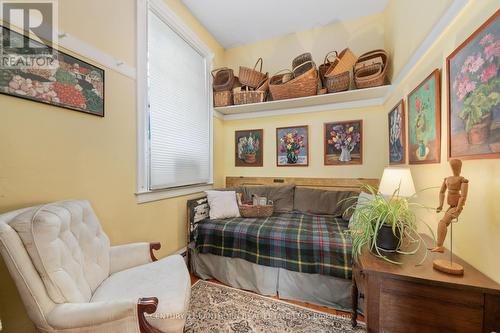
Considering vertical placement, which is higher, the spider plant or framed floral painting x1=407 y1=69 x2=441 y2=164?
framed floral painting x1=407 y1=69 x2=441 y2=164

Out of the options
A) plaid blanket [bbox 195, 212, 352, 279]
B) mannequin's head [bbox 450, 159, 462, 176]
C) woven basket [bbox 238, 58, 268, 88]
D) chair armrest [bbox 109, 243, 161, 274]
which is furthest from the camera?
woven basket [bbox 238, 58, 268, 88]

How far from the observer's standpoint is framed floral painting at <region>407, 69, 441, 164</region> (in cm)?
134

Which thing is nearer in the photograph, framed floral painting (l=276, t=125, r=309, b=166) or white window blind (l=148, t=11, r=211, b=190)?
white window blind (l=148, t=11, r=211, b=190)

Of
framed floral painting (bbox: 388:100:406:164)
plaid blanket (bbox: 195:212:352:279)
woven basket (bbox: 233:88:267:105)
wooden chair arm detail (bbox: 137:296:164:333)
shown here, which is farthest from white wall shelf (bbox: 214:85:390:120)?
wooden chair arm detail (bbox: 137:296:164:333)

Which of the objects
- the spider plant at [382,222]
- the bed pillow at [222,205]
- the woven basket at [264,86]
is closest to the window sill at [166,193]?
the bed pillow at [222,205]

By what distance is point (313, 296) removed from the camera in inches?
73.1

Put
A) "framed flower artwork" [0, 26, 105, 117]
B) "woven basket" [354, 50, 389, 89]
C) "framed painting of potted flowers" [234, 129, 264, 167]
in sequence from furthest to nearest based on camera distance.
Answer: "framed painting of potted flowers" [234, 129, 264, 167], "woven basket" [354, 50, 389, 89], "framed flower artwork" [0, 26, 105, 117]

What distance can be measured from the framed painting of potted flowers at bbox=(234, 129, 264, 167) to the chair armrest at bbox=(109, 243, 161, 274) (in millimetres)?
2007

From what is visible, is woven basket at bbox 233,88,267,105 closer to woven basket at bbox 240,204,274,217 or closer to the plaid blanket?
woven basket at bbox 240,204,274,217

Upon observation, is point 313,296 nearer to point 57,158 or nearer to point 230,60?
point 57,158

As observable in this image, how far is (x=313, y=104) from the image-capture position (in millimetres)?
2902

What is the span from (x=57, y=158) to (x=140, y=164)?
612 mm

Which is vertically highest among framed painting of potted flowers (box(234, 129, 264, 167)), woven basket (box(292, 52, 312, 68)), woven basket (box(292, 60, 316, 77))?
woven basket (box(292, 52, 312, 68))

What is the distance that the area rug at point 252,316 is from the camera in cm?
156
